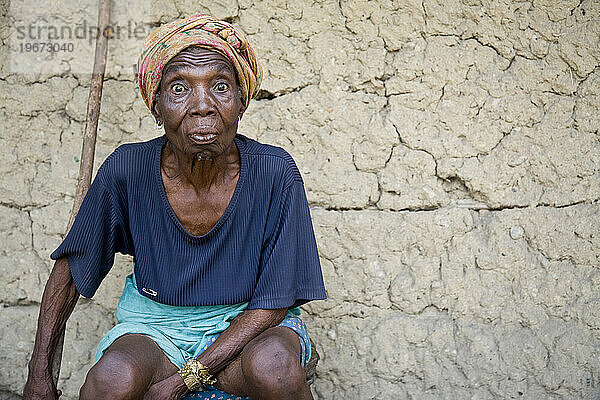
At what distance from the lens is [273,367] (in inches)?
82.4

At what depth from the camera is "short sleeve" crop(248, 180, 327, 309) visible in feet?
7.65

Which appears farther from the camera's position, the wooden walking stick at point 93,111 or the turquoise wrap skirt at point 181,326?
the wooden walking stick at point 93,111

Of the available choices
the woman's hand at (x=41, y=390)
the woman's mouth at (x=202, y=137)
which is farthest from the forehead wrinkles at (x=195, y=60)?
the woman's hand at (x=41, y=390)

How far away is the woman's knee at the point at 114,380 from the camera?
2053 millimetres

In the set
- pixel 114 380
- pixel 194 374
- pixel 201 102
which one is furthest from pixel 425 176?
pixel 114 380

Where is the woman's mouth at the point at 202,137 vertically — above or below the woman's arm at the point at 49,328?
above

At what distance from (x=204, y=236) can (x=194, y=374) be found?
16.5 inches

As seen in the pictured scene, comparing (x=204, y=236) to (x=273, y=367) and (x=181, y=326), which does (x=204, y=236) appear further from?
(x=273, y=367)

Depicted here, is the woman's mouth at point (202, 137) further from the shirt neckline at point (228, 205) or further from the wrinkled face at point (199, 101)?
the shirt neckline at point (228, 205)

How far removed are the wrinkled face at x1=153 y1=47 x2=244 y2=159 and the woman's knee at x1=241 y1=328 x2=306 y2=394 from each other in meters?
0.58

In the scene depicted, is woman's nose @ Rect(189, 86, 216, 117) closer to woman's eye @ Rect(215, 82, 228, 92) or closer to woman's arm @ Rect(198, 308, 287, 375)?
woman's eye @ Rect(215, 82, 228, 92)

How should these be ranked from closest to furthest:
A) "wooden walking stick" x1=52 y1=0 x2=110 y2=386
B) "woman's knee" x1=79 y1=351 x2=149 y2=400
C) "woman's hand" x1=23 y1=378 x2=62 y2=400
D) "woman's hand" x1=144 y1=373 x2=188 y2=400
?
"woman's knee" x1=79 y1=351 x2=149 y2=400 < "woman's hand" x1=144 y1=373 x2=188 y2=400 < "woman's hand" x1=23 y1=378 x2=62 y2=400 < "wooden walking stick" x1=52 y1=0 x2=110 y2=386

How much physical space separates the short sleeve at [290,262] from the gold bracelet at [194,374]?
0.24m

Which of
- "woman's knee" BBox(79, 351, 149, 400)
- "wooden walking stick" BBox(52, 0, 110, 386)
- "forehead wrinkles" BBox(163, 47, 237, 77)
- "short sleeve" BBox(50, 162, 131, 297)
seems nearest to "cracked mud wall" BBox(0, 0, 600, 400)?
"wooden walking stick" BBox(52, 0, 110, 386)
